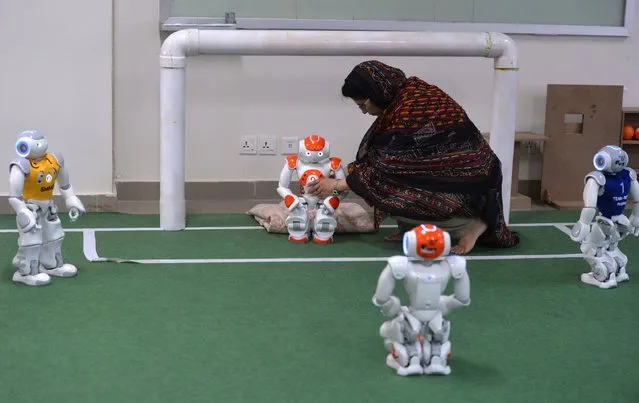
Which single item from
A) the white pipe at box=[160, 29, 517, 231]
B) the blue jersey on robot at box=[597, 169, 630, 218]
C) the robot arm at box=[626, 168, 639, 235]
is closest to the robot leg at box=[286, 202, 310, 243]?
the white pipe at box=[160, 29, 517, 231]

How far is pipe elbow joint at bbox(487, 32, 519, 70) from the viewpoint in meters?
6.29

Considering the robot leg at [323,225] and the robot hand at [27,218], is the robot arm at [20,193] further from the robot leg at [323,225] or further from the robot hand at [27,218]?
the robot leg at [323,225]

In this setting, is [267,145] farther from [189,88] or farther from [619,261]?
[619,261]

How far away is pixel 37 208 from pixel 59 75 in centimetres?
199

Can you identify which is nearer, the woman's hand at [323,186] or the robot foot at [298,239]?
the woman's hand at [323,186]

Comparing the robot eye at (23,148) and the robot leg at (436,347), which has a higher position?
the robot eye at (23,148)

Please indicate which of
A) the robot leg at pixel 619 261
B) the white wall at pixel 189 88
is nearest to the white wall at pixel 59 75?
the white wall at pixel 189 88

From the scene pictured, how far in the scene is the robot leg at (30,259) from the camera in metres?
4.84

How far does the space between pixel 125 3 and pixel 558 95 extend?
315cm

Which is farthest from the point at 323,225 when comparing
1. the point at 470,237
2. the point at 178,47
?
the point at 178,47

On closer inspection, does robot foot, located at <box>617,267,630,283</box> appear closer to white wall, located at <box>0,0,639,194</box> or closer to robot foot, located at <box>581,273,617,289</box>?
robot foot, located at <box>581,273,617,289</box>

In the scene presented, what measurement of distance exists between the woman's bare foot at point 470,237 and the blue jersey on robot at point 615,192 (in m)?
0.93

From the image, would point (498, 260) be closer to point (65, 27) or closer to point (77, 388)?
point (77, 388)

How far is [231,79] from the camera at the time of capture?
6836 mm
